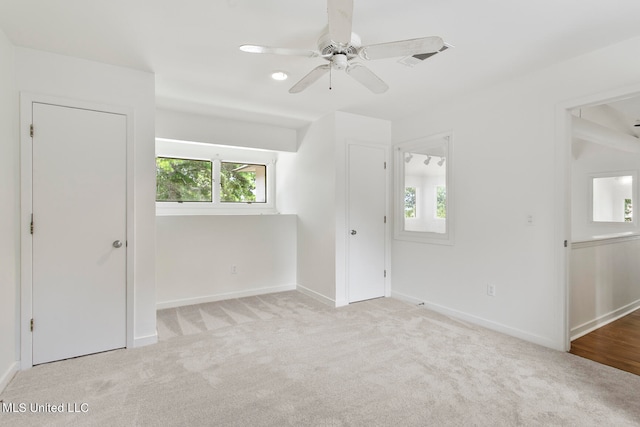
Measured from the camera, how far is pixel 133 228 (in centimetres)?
276

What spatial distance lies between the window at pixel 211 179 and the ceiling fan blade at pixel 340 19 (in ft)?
9.82

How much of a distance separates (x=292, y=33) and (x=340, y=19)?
75cm

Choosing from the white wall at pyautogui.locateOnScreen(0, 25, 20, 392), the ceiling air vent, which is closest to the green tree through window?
the ceiling air vent

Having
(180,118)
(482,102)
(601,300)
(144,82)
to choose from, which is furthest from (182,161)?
(601,300)

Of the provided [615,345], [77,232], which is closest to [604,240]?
[615,345]

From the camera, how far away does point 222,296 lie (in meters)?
4.32

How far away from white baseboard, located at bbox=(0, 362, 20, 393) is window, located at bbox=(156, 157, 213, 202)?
2.35 m

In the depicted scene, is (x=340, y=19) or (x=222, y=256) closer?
(x=340, y=19)

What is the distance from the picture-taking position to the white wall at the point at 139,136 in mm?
2580

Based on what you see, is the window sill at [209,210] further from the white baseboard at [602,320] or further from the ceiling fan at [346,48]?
the white baseboard at [602,320]

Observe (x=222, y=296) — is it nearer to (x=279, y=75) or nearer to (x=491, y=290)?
(x=279, y=75)

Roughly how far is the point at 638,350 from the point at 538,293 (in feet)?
2.90

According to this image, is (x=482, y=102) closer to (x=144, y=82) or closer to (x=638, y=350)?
(x=638, y=350)

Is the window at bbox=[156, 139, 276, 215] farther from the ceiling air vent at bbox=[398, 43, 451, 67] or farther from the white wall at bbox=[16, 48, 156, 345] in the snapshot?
the ceiling air vent at bbox=[398, 43, 451, 67]
